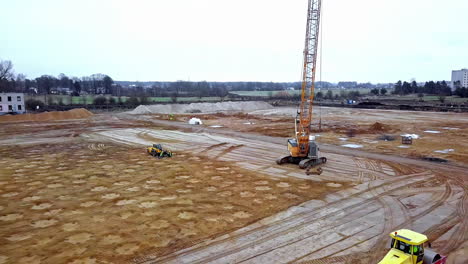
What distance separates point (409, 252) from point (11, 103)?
75289 mm

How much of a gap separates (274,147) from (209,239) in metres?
21.8

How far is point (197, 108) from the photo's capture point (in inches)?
3344

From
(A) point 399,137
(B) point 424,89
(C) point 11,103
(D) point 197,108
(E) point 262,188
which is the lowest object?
(E) point 262,188

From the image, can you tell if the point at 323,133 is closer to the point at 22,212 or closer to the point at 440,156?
the point at 440,156

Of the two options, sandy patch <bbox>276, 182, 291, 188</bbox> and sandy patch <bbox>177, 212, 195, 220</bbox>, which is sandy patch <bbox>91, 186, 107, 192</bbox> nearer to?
sandy patch <bbox>177, 212, 195, 220</bbox>

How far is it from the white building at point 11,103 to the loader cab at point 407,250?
73980 millimetres

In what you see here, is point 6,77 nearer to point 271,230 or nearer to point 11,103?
point 11,103

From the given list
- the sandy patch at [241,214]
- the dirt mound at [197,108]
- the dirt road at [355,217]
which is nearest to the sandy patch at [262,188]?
the dirt road at [355,217]

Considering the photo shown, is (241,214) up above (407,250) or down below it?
below

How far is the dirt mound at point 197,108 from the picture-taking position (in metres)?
79.2

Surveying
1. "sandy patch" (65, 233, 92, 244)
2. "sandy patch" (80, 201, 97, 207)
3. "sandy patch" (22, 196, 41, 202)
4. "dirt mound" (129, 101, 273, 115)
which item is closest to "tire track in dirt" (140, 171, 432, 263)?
"sandy patch" (65, 233, 92, 244)

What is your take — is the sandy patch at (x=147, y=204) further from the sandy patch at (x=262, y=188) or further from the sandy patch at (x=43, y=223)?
the sandy patch at (x=262, y=188)


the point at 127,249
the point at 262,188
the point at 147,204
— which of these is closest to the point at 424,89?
the point at 262,188

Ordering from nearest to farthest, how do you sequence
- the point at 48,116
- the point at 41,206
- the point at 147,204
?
the point at 41,206 → the point at 147,204 → the point at 48,116
